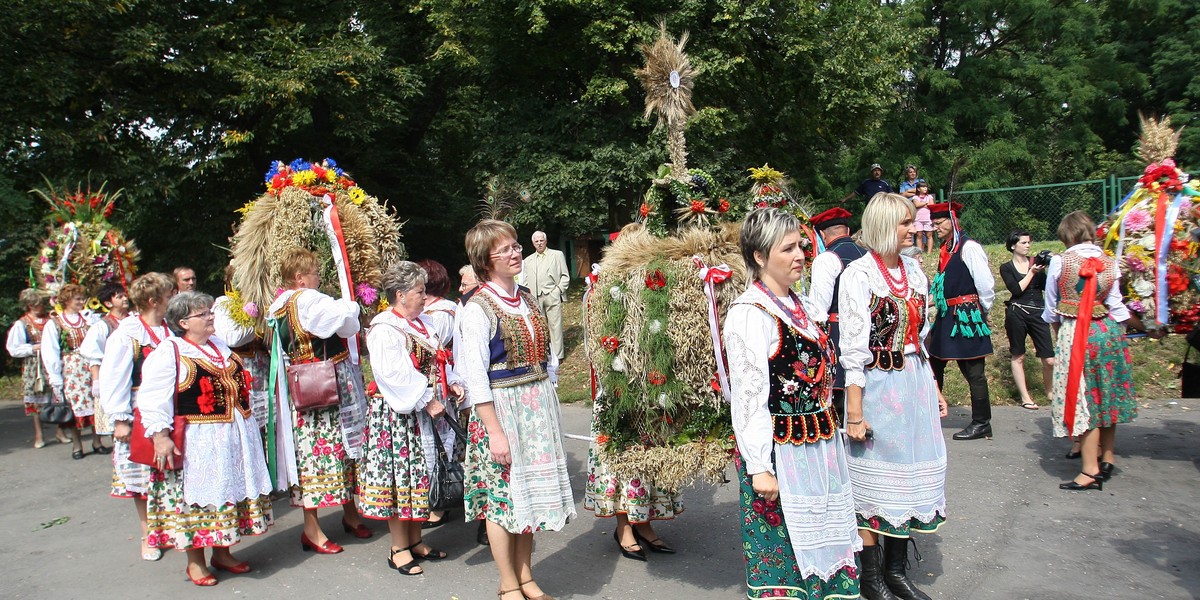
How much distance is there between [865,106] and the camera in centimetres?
1766

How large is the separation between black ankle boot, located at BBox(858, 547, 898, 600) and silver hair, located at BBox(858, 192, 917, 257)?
154cm

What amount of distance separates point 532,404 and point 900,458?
1.88 meters

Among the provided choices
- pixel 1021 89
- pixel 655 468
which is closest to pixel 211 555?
pixel 655 468

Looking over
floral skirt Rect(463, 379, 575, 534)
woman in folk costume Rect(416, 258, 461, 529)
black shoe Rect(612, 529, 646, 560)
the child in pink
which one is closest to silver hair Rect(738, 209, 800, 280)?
floral skirt Rect(463, 379, 575, 534)

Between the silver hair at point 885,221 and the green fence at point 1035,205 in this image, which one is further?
the green fence at point 1035,205

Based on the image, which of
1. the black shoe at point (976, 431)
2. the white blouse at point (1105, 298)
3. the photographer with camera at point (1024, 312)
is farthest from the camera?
the photographer with camera at point (1024, 312)

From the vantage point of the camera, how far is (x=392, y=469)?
5.26 m

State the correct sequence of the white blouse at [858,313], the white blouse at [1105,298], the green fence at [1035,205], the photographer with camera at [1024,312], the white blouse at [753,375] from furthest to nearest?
the green fence at [1035,205], the photographer with camera at [1024,312], the white blouse at [1105,298], the white blouse at [858,313], the white blouse at [753,375]

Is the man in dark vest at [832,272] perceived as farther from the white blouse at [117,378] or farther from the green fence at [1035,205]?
the green fence at [1035,205]

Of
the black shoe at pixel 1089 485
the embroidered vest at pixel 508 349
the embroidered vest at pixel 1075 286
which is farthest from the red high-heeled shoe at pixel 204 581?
the embroidered vest at pixel 1075 286

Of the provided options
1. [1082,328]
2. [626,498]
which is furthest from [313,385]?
[1082,328]

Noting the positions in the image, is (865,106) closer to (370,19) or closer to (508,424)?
(370,19)

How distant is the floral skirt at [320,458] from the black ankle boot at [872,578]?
3.38 metres

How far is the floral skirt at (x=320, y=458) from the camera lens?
17.9 ft
